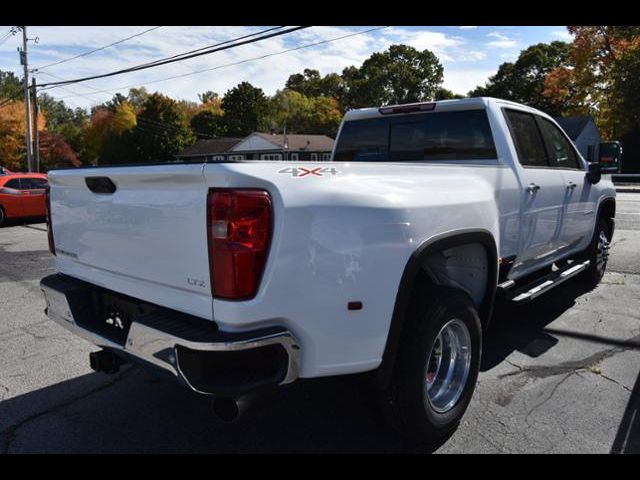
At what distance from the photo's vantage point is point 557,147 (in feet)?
16.6

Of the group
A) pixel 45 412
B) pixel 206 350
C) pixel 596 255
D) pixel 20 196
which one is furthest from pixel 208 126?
pixel 206 350

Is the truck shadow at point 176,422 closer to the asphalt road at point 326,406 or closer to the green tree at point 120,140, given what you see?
the asphalt road at point 326,406

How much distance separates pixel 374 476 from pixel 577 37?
4306 cm

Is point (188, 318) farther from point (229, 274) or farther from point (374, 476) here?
point (374, 476)

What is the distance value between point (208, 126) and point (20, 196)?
6036 cm

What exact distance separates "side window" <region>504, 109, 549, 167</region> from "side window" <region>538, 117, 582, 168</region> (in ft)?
0.49

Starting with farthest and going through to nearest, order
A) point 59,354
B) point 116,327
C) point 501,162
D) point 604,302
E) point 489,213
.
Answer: point 604,302 < point 59,354 < point 501,162 < point 489,213 < point 116,327

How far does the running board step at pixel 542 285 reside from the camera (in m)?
3.93

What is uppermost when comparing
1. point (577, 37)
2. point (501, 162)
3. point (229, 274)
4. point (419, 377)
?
point (577, 37)

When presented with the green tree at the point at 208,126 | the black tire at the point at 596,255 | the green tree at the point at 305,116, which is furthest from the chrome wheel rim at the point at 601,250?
the green tree at the point at 305,116

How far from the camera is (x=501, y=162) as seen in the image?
13.1ft

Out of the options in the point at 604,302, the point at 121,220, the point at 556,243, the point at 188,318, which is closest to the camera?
the point at 188,318
